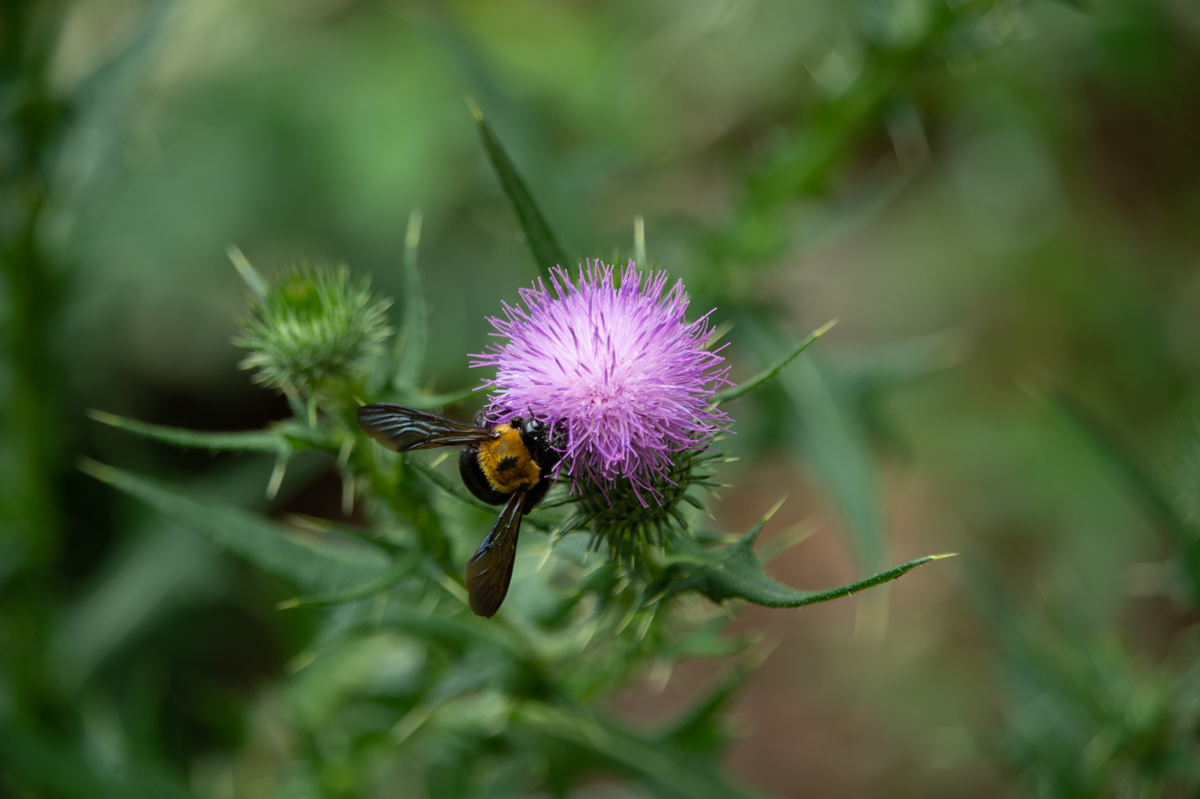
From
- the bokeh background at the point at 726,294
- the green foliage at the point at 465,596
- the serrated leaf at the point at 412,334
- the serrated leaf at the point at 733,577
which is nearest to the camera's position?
the serrated leaf at the point at 733,577

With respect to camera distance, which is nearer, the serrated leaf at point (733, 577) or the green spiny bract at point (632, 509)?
the serrated leaf at point (733, 577)

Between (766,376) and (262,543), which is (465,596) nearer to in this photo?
(262,543)

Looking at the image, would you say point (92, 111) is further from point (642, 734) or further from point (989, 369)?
point (989, 369)

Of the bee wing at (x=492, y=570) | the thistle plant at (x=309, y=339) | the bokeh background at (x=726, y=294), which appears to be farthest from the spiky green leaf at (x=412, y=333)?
the bokeh background at (x=726, y=294)

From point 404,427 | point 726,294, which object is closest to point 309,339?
point 404,427

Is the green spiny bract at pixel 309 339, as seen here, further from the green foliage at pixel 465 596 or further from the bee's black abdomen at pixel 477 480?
the bee's black abdomen at pixel 477 480

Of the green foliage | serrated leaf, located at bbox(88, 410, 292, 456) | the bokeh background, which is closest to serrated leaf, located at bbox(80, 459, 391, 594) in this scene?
the green foliage

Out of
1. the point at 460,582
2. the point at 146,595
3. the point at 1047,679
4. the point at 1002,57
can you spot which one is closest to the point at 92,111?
the point at 146,595
